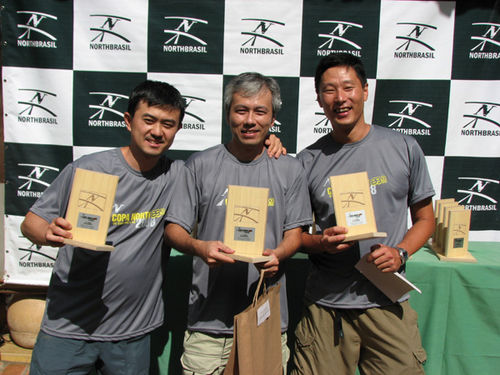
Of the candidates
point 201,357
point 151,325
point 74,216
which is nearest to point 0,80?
point 74,216

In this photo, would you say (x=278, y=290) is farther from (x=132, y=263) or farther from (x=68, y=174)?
(x=68, y=174)

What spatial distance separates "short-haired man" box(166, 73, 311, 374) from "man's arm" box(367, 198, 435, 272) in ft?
1.10

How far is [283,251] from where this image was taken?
60.3 inches

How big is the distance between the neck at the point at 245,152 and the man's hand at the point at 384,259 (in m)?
0.64

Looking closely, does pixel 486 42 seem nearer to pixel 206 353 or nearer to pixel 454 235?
pixel 454 235

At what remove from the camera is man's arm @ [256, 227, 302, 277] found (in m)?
1.45

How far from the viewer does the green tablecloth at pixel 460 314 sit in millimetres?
2156

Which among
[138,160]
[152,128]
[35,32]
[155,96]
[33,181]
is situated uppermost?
[35,32]

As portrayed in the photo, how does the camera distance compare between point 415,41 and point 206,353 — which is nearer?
point 206,353

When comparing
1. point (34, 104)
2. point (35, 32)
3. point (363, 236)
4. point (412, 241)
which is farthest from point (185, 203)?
point (35, 32)

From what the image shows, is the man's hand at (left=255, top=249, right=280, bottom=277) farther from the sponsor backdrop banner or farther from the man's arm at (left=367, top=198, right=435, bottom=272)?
the sponsor backdrop banner

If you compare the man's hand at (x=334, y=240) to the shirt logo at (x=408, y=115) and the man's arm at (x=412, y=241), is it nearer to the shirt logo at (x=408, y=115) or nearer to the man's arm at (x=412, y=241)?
the man's arm at (x=412, y=241)

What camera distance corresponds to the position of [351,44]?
2652 mm

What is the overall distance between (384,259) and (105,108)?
2.18 meters
